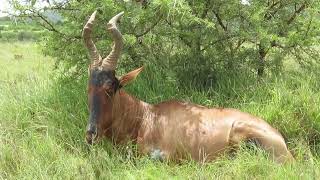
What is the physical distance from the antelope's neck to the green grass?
192 millimetres

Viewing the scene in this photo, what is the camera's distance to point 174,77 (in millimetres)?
7359

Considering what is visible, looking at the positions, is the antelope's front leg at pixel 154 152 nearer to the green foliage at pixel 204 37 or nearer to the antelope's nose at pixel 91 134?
the antelope's nose at pixel 91 134

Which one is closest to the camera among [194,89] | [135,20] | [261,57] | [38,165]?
[38,165]

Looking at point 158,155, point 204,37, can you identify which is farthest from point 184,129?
point 204,37

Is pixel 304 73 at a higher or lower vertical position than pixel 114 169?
higher

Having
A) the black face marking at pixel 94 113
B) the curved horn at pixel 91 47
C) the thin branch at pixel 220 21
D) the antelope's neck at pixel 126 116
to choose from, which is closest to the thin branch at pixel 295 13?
the thin branch at pixel 220 21

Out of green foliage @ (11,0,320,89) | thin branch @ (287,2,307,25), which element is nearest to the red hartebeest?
green foliage @ (11,0,320,89)

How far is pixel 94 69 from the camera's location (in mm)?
6191

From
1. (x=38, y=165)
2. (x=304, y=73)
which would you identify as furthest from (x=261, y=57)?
(x=38, y=165)

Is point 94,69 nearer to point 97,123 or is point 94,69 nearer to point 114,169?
point 97,123

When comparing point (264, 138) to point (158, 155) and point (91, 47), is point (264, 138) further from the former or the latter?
point (91, 47)

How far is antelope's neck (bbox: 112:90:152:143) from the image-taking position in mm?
6516

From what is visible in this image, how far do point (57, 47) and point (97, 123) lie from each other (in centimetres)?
213

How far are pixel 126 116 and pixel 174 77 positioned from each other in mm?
1060
